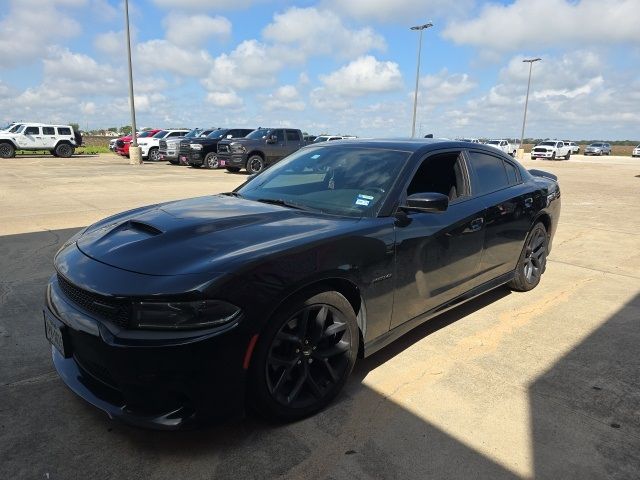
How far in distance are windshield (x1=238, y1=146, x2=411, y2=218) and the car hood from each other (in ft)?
0.73

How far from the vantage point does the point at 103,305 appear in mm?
2309

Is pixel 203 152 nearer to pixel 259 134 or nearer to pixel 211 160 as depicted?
pixel 211 160

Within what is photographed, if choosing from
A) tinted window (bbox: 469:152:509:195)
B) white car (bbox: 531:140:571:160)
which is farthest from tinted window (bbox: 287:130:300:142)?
white car (bbox: 531:140:571:160)

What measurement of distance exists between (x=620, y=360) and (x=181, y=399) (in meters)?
3.08

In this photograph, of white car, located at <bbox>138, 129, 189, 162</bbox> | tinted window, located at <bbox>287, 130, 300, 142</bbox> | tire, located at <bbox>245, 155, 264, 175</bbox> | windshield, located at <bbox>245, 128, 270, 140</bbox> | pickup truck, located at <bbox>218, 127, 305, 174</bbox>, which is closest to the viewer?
pickup truck, located at <bbox>218, 127, 305, 174</bbox>

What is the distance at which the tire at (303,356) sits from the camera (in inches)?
96.3

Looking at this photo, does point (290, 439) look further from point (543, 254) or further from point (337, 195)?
point (543, 254)

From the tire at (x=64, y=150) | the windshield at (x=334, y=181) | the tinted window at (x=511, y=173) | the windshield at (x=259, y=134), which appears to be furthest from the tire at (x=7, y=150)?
the tinted window at (x=511, y=173)

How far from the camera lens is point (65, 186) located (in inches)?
544

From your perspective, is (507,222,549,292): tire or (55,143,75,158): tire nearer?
(507,222,549,292): tire

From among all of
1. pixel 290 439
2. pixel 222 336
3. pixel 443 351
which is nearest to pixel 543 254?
pixel 443 351

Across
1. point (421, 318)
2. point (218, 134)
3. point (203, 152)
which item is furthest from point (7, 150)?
point (421, 318)

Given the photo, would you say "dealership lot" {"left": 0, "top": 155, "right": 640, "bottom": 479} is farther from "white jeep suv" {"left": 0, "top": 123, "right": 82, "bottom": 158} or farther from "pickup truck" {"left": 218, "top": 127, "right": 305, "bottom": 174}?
"white jeep suv" {"left": 0, "top": 123, "right": 82, "bottom": 158}

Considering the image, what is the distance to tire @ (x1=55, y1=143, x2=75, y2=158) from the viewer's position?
2978 centimetres
